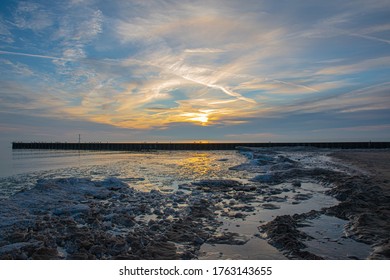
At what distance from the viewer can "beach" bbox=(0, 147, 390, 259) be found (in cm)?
566

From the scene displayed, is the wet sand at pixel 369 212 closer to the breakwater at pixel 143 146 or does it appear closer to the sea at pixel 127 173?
the sea at pixel 127 173

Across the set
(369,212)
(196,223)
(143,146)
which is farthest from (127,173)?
(143,146)

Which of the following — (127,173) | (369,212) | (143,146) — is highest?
(143,146)

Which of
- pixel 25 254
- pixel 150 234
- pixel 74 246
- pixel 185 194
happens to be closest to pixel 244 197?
pixel 185 194

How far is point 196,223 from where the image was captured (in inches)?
296

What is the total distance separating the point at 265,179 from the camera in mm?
15781

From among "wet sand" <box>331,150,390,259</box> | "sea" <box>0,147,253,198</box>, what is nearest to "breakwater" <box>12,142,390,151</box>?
"sea" <box>0,147,253,198</box>

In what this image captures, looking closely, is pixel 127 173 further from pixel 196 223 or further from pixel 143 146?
pixel 143 146

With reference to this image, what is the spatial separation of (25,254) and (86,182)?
8109 millimetres

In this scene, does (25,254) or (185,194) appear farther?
(185,194)

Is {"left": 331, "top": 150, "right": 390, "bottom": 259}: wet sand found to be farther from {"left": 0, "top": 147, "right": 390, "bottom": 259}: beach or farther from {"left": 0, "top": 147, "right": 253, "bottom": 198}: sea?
{"left": 0, "top": 147, "right": 253, "bottom": 198}: sea

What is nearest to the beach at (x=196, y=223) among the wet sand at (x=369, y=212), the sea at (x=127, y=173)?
the wet sand at (x=369, y=212)

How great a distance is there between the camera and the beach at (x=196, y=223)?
5.66 m

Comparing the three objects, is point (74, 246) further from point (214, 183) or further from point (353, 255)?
point (214, 183)
